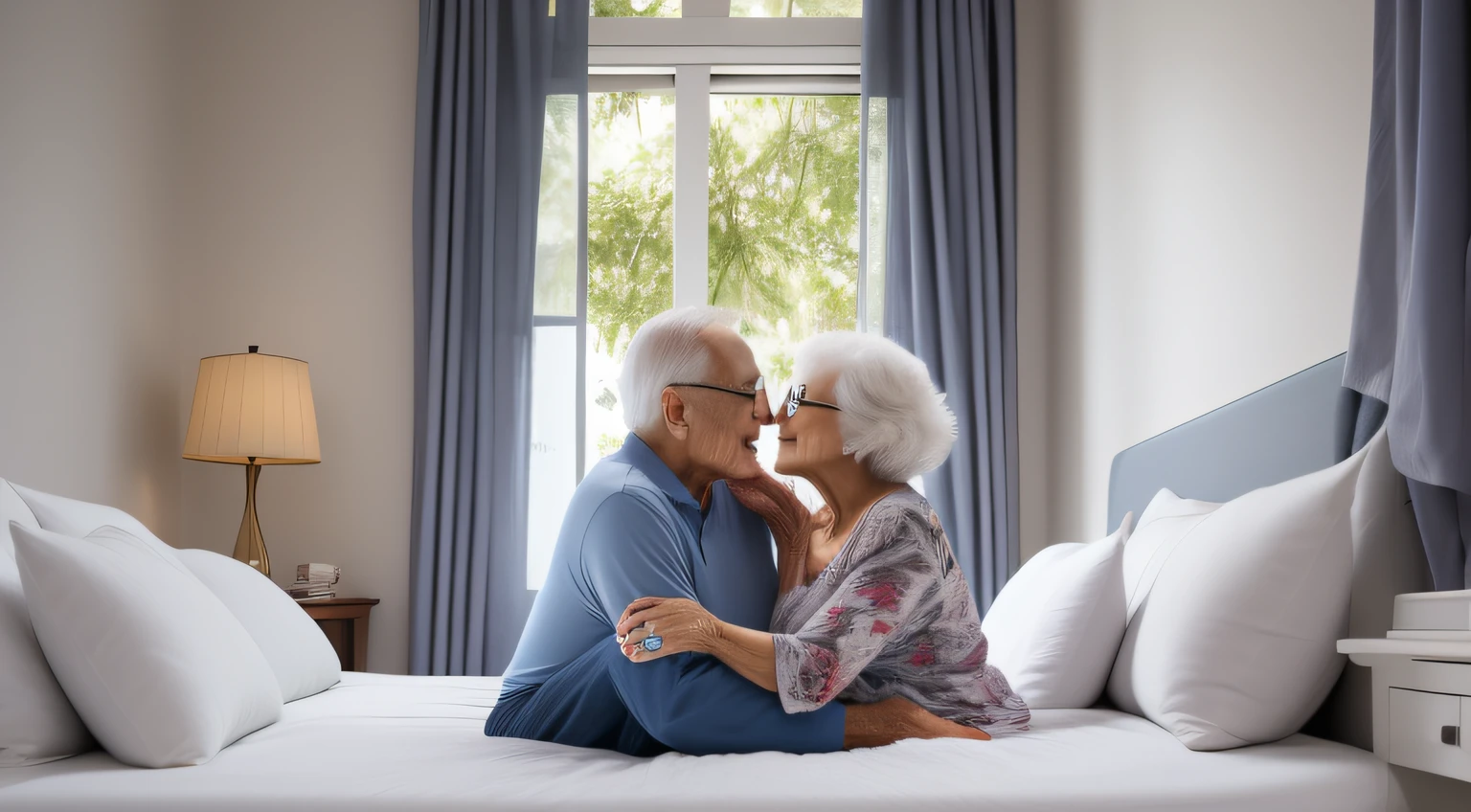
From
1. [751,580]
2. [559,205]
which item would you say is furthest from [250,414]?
[751,580]

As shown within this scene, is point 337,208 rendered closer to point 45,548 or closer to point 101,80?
point 101,80

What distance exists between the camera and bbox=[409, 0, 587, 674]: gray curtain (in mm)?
3684

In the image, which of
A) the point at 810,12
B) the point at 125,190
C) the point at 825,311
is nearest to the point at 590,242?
the point at 825,311

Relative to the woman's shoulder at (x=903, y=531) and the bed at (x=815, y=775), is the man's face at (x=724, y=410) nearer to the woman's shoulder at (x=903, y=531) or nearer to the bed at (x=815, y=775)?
the woman's shoulder at (x=903, y=531)

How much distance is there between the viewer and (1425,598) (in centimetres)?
128

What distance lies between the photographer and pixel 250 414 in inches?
132

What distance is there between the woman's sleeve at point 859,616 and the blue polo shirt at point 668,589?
0.05 m

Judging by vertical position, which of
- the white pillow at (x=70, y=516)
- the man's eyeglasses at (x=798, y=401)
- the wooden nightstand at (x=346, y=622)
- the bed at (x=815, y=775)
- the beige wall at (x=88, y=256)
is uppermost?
the beige wall at (x=88, y=256)

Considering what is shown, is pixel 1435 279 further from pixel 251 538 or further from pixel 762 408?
pixel 251 538

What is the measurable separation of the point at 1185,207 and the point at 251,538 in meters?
3.01

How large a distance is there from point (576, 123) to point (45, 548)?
280 centimetres

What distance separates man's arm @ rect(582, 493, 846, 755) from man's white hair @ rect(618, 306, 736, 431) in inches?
9.7

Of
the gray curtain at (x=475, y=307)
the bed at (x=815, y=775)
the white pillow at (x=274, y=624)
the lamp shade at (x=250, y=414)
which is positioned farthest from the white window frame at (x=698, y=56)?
the bed at (x=815, y=775)

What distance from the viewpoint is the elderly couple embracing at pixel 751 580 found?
1.38 m
